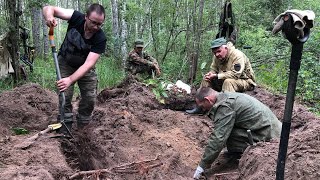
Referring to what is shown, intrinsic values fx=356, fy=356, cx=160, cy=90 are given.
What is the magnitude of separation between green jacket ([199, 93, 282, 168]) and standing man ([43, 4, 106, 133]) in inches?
64.1

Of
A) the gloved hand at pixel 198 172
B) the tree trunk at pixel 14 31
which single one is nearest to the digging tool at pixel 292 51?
the gloved hand at pixel 198 172

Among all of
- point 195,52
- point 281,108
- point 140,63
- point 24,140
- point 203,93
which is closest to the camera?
point 24,140

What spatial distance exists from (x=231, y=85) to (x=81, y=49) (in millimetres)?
2835

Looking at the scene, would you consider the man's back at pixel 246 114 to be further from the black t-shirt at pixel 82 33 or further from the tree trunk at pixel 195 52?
the tree trunk at pixel 195 52

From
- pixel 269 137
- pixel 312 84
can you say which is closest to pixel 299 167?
pixel 269 137

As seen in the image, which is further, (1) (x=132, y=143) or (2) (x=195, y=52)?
(2) (x=195, y=52)

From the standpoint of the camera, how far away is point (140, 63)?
9.33m

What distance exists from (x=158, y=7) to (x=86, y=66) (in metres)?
8.24

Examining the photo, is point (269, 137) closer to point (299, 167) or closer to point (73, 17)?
point (299, 167)

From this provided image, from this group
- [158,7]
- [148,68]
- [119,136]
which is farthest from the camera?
[158,7]

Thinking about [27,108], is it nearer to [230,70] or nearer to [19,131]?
[19,131]

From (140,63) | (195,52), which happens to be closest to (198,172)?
(195,52)

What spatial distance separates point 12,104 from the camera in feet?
20.6

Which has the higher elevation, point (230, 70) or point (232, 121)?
point (230, 70)
